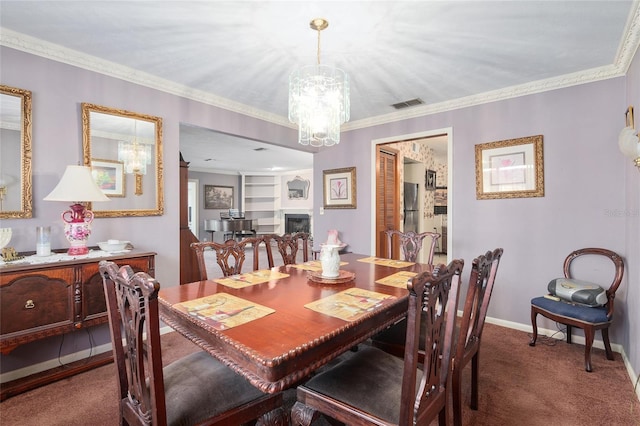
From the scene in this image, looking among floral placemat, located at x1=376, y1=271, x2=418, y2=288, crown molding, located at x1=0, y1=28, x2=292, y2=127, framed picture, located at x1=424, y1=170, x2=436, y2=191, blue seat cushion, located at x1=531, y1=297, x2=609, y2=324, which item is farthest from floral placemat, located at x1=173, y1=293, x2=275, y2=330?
framed picture, located at x1=424, y1=170, x2=436, y2=191

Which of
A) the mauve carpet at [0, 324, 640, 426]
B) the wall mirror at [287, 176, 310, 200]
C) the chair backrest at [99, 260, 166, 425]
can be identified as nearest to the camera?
the chair backrest at [99, 260, 166, 425]

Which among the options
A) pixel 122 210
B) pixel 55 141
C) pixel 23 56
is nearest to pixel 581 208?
pixel 122 210

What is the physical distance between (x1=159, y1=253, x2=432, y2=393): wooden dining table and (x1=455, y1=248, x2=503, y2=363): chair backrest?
0.30 m

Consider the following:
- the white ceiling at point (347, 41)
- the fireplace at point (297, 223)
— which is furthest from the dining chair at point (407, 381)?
the fireplace at point (297, 223)

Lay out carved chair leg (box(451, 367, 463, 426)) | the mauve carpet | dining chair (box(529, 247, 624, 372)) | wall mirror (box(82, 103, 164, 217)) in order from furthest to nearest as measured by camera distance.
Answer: wall mirror (box(82, 103, 164, 217)) → dining chair (box(529, 247, 624, 372)) → the mauve carpet → carved chair leg (box(451, 367, 463, 426))

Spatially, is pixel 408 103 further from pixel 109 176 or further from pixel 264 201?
pixel 264 201

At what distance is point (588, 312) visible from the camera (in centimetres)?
240

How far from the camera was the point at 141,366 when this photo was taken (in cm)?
110

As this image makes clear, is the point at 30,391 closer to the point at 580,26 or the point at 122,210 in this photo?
the point at 122,210

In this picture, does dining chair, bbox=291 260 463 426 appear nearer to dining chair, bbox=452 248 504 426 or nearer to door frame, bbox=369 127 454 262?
dining chair, bbox=452 248 504 426

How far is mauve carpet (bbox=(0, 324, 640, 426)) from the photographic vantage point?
1809 mm

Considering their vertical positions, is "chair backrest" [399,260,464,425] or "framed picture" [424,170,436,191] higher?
"framed picture" [424,170,436,191]

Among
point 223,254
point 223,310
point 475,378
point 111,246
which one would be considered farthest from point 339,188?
point 223,310

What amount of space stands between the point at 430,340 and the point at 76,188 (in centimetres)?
251
